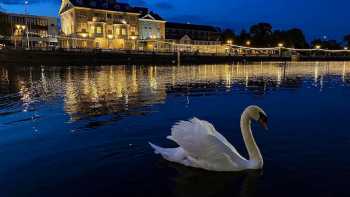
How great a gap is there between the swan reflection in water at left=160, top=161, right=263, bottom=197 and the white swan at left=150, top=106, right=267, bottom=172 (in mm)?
129

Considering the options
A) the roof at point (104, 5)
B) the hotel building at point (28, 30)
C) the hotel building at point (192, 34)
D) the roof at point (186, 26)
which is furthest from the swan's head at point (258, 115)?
the roof at point (186, 26)

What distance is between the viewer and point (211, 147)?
6898 millimetres

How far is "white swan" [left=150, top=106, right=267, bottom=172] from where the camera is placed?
6922mm

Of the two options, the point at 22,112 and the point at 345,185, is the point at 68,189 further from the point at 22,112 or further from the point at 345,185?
the point at 22,112

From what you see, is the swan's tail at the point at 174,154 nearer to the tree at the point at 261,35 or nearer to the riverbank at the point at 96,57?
the riverbank at the point at 96,57

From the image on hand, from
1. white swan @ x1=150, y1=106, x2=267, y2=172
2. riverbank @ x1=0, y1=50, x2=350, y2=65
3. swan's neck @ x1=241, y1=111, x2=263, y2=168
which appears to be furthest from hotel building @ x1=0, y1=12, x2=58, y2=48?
swan's neck @ x1=241, y1=111, x2=263, y2=168

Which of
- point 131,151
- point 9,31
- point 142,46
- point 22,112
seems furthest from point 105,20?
point 131,151

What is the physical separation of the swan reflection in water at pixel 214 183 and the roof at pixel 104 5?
9348 centimetres

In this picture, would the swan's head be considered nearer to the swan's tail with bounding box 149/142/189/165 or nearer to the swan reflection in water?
the swan reflection in water

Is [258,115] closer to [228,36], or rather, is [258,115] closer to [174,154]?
[174,154]

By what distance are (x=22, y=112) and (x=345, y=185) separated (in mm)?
12646

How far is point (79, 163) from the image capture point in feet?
26.6

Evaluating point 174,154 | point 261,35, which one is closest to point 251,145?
point 174,154

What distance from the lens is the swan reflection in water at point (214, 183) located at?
657cm
